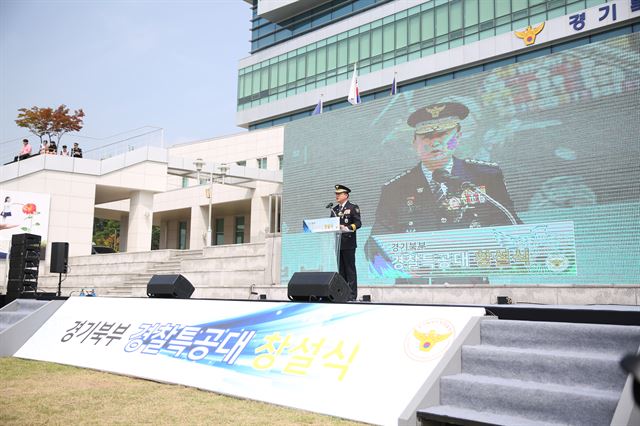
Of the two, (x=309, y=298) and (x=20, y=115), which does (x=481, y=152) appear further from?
(x=20, y=115)

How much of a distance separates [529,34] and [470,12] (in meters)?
3.32

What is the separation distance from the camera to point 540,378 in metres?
4.15

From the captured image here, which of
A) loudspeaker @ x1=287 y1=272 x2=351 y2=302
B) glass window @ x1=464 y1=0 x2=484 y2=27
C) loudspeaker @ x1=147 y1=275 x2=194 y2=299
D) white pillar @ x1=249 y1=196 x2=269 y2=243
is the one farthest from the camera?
white pillar @ x1=249 y1=196 x2=269 y2=243

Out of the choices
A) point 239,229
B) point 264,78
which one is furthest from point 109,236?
point 264,78

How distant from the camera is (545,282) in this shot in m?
13.7

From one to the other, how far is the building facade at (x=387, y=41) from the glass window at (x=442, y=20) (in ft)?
0.17

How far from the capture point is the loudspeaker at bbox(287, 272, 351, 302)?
6453 mm

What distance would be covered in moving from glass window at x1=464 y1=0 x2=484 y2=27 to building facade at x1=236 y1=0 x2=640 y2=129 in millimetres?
48

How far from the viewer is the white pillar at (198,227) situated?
108 ft

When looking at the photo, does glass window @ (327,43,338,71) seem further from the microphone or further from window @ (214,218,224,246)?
the microphone

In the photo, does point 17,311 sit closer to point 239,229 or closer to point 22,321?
point 22,321

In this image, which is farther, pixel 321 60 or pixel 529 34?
pixel 321 60

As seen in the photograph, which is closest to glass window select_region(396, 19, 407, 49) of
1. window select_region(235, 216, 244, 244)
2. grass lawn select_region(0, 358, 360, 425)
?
window select_region(235, 216, 244, 244)

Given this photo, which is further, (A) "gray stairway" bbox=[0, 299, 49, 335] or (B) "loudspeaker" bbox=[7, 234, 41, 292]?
(B) "loudspeaker" bbox=[7, 234, 41, 292]
